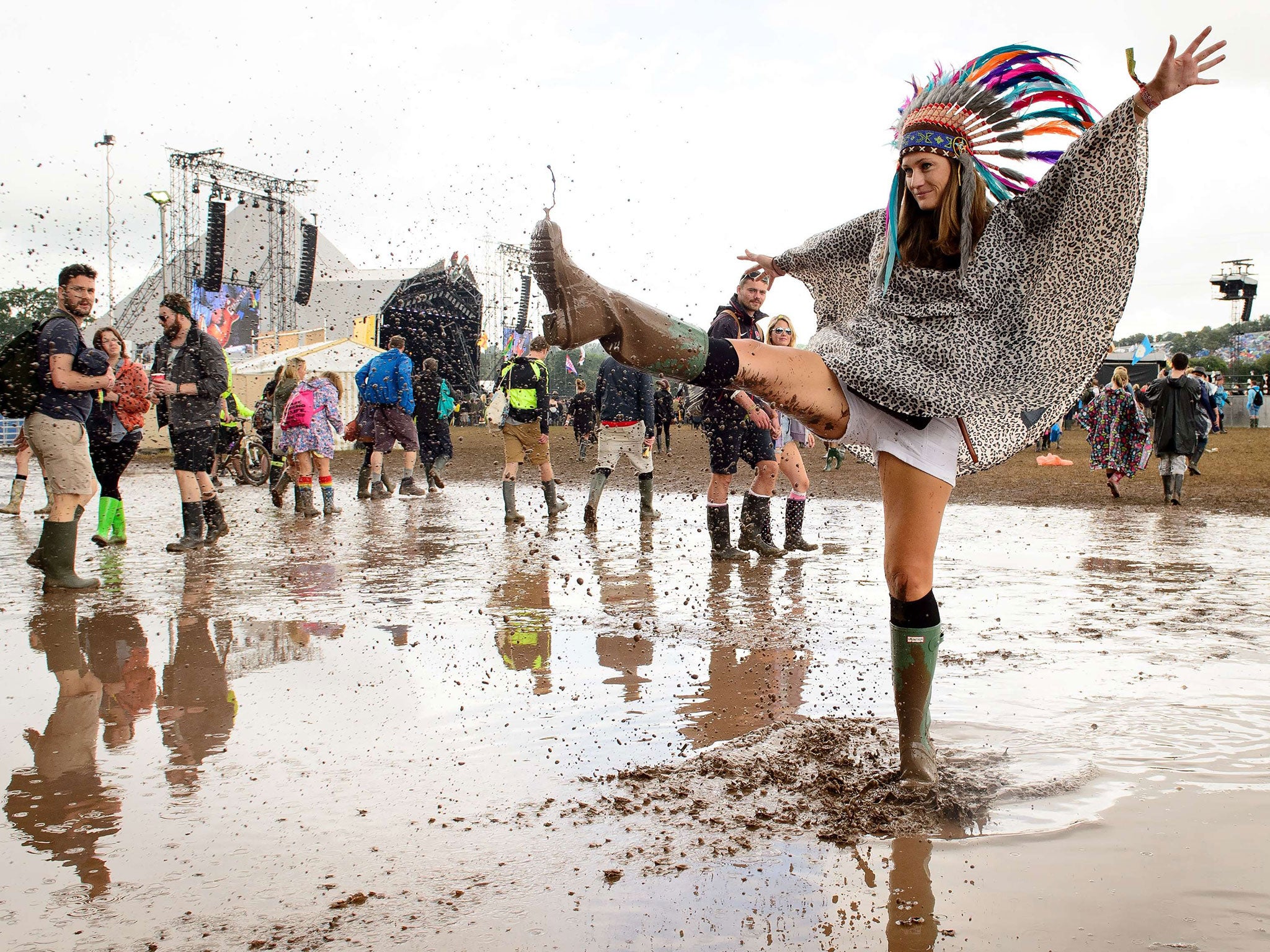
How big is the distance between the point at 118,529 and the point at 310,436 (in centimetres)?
263

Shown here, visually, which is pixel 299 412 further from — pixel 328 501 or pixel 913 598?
pixel 913 598

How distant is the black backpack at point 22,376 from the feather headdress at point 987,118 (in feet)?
18.4

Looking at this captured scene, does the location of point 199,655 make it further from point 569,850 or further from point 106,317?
point 106,317

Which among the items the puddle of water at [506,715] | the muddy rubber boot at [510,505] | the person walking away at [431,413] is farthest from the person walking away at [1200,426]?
the person walking away at [431,413]

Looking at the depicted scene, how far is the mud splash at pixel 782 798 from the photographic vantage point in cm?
260

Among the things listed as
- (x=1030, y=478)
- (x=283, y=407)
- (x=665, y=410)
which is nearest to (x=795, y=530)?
(x=283, y=407)

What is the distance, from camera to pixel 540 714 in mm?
3736

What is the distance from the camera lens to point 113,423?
8.34 meters

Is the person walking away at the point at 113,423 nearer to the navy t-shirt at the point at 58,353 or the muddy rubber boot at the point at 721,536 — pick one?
the navy t-shirt at the point at 58,353

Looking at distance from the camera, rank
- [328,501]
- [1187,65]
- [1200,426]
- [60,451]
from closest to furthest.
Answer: [1187,65]
[60,451]
[328,501]
[1200,426]

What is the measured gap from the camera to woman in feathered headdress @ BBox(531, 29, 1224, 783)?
9.41ft

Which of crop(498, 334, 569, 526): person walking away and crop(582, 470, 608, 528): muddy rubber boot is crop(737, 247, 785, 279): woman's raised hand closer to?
crop(582, 470, 608, 528): muddy rubber boot

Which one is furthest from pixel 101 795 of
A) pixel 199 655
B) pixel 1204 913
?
pixel 1204 913

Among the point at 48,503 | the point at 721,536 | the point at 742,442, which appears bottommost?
the point at 721,536
